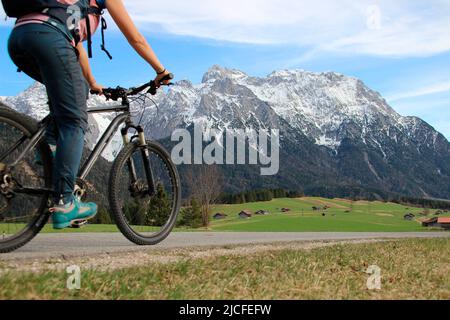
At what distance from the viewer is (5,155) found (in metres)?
5.61

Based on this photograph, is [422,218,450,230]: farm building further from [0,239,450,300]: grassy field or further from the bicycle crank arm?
the bicycle crank arm

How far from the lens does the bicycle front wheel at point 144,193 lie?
7.01 metres

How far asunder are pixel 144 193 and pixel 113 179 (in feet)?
2.38

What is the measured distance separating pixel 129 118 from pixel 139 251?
6.00ft

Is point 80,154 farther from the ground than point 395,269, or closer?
farther from the ground

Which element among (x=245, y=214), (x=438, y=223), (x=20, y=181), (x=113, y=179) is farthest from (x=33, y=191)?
(x=245, y=214)

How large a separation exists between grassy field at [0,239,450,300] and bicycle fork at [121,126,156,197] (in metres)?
1.91

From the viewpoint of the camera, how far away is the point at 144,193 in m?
7.53

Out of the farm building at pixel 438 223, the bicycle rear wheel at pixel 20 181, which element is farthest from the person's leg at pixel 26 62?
the farm building at pixel 438 223

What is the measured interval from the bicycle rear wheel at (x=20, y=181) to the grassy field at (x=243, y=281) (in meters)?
1.70

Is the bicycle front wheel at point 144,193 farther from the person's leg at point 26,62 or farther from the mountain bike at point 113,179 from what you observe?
the person's leg at point 26,62

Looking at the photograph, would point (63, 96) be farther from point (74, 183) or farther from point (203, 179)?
point (203, 179)

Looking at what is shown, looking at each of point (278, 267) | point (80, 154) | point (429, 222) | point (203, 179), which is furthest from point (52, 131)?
point (429, 222)
